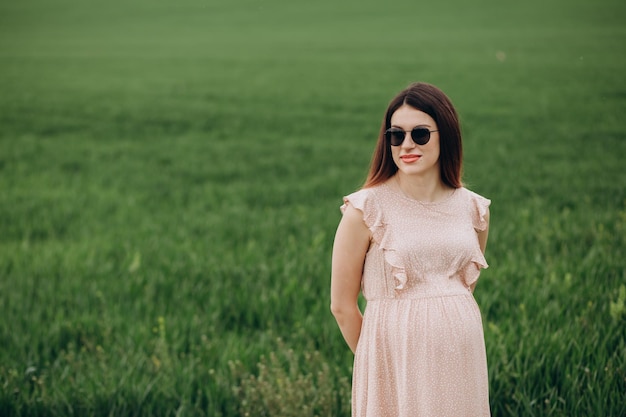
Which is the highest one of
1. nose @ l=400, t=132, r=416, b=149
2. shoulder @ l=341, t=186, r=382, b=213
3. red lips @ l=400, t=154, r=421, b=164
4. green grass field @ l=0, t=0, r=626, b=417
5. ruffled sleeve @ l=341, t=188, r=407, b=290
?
nose @ l=400, t=132, r=416, b=149

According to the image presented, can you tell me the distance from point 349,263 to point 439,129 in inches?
18.7

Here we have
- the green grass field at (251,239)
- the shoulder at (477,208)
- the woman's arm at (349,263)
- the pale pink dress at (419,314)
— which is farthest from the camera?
the green grass field at (251,239)

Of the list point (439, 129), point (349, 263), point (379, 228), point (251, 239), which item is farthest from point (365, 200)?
point (251, 239)

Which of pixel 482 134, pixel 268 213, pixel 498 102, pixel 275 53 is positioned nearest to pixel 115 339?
pixel 268 213

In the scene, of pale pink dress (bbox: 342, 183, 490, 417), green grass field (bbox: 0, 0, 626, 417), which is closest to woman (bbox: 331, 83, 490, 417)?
pale pink dress (bbox: 342, 183, 490, 417)

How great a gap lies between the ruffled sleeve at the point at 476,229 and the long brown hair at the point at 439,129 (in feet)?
0.26

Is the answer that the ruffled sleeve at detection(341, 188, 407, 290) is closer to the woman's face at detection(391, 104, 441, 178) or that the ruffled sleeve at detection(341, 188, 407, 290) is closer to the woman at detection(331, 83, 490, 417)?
the woman at detection(331, 83, 490, 417)

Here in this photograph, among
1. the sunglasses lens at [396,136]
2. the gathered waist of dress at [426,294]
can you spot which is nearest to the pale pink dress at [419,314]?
the gathered waist of dress at [426,294]

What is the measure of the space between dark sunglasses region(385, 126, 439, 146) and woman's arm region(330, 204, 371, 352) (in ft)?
0.77

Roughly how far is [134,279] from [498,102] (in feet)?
40.2

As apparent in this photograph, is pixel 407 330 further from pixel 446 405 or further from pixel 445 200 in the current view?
pixel 445 200

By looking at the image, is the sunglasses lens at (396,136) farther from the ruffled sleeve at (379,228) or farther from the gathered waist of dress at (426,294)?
the gathered waist of dress at (426,294)

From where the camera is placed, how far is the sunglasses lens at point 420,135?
202 cm

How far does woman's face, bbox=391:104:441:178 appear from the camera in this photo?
202 centimetres
